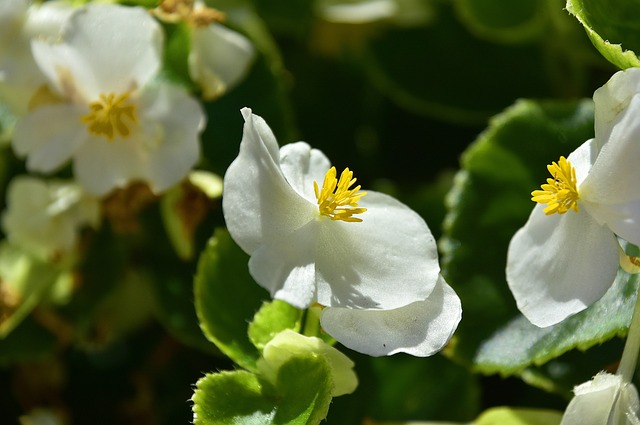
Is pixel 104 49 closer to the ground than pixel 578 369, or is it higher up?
higher up

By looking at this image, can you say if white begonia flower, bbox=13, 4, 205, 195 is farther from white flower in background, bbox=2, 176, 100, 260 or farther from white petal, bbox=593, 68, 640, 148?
white petal, bbox=593, 68, 640, 148

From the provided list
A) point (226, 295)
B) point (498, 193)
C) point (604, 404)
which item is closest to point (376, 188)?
point (498, 193)

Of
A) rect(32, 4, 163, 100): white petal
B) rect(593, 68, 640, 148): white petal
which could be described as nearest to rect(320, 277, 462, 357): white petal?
rect(593, 68, 640, 148): white petal

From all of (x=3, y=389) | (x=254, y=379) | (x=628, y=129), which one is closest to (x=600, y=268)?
(x=628, y=129)

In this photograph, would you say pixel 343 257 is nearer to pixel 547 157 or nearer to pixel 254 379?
pixel 254 379

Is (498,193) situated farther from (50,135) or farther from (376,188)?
(50,135)

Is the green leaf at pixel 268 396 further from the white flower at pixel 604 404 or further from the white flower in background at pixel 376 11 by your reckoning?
the white flower in background at pixel 376 11
